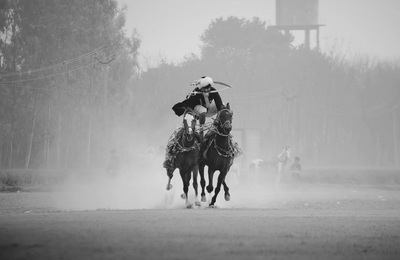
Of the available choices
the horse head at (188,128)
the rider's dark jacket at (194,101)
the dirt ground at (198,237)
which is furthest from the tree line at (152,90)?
the dirt ground at (198,237)

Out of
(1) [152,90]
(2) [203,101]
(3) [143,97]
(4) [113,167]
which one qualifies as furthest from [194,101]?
(1) [152,90]

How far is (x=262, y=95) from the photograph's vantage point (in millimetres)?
108500

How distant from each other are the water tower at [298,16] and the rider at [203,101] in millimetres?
125862

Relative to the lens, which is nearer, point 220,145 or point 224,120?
point 224,120

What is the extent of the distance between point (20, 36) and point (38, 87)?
4.07m

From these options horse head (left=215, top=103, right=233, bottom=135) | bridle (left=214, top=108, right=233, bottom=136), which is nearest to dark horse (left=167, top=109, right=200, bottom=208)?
bridle (left=214, top=108, right=233, bottom=136)

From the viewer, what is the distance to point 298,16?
153 metres

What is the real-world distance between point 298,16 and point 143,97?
194 ft

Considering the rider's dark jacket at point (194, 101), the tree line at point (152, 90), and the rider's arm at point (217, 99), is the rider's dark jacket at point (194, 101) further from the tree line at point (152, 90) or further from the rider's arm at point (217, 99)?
the tree line at point (152, 90)

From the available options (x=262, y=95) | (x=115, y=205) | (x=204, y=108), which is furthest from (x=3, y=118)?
(x=262, y=95)

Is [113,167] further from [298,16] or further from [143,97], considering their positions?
[298,16]

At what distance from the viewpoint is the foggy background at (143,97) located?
62.4 m

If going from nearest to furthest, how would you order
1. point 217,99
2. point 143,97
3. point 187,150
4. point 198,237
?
point 198,237
point 187,150
point 217,99
point 143,97

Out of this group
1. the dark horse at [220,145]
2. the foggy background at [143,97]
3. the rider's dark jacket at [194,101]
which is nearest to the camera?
the dark horse at [220,145]
